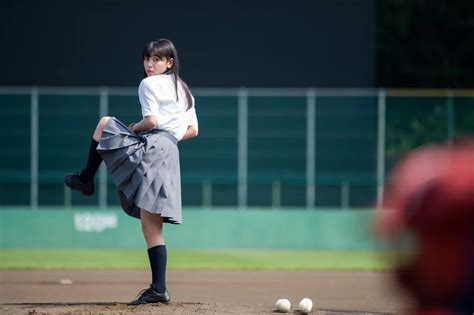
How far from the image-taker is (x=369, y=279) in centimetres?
1245

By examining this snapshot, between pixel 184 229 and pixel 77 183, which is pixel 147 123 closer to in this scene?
pixel 77 183

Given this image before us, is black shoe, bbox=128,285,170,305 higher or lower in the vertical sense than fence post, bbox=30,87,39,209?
lower

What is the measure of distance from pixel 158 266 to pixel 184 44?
46.7 feet

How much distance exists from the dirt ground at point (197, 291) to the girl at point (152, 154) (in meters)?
0.49

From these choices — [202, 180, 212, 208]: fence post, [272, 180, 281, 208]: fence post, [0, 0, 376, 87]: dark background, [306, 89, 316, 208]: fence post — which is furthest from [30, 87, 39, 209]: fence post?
[306, 89, 316, 208]: fence post

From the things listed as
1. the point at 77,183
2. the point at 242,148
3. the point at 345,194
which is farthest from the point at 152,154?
the point at 345,194

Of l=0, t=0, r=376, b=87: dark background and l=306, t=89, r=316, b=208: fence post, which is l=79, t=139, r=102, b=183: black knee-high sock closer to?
l=306, t=89, r=316, b=208: fence post

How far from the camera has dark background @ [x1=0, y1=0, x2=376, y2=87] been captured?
838 inches

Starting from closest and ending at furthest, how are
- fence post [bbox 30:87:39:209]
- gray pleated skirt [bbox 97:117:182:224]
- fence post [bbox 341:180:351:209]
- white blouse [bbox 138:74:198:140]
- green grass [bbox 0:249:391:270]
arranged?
gray pleated skirt [bbox 97:117:182:224], white blouse [bbox 138:74:198:140], green grass [bbox 0:249:391:270], fence post [bbox 30:87:39:209], fence post [bbox 341:180:351:209]

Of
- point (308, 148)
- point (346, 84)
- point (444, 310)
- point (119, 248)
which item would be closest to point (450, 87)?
point (346, 84)

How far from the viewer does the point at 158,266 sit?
736 cm

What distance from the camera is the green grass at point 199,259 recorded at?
1474cm

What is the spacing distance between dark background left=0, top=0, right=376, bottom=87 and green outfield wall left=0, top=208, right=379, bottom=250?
9.60 ft

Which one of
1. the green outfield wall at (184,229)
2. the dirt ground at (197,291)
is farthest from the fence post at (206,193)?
the dirt ground at (197,291)
